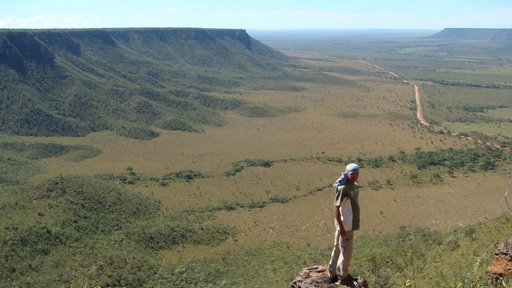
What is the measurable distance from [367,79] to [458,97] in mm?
33003

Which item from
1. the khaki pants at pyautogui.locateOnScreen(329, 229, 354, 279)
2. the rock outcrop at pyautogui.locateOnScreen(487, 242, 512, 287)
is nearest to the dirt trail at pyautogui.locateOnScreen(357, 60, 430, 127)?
the rock outcrop at pyautogui.locateOnScreen(487, 242, 512, 287)

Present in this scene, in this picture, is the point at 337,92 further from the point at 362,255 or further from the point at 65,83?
the point at 362,255

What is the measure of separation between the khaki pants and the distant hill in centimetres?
5694

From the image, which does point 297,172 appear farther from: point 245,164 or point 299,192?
point 299,192

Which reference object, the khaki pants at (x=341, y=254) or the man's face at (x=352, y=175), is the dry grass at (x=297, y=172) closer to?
the khaki pants at (x=341, y=254)

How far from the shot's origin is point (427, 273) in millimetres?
18000

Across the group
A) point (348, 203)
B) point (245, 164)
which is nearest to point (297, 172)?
point (245, 164)

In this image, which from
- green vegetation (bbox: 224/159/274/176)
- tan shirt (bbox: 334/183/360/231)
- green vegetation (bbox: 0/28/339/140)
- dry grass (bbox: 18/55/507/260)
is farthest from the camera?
green vegetation (bbox: 0/28/339/140)

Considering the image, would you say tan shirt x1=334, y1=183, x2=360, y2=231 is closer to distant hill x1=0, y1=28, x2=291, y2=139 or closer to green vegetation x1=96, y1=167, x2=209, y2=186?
green vegetation x1=96, y1=167, x2=209, y2=186

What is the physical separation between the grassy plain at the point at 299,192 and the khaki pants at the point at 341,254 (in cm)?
326

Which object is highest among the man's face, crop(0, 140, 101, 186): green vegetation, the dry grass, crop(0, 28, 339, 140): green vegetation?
the man's face

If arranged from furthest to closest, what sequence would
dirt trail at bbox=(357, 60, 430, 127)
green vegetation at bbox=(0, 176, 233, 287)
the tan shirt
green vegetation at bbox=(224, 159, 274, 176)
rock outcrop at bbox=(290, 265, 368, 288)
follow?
dirt trail at bbox=(357, 60, 430, 127), green vegetation at bbox=(224, 159, 274, 176), green vegetation at bbox=(0, 176, 233, 287), rock outcrop at bbox=(290, 265, 368, 288), the tan shirt

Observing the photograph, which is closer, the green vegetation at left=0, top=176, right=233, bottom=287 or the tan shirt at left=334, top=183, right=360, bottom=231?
the tan shirt at left=334, top=183, right=360, bottom=231

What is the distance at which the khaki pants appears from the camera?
1076 cm
